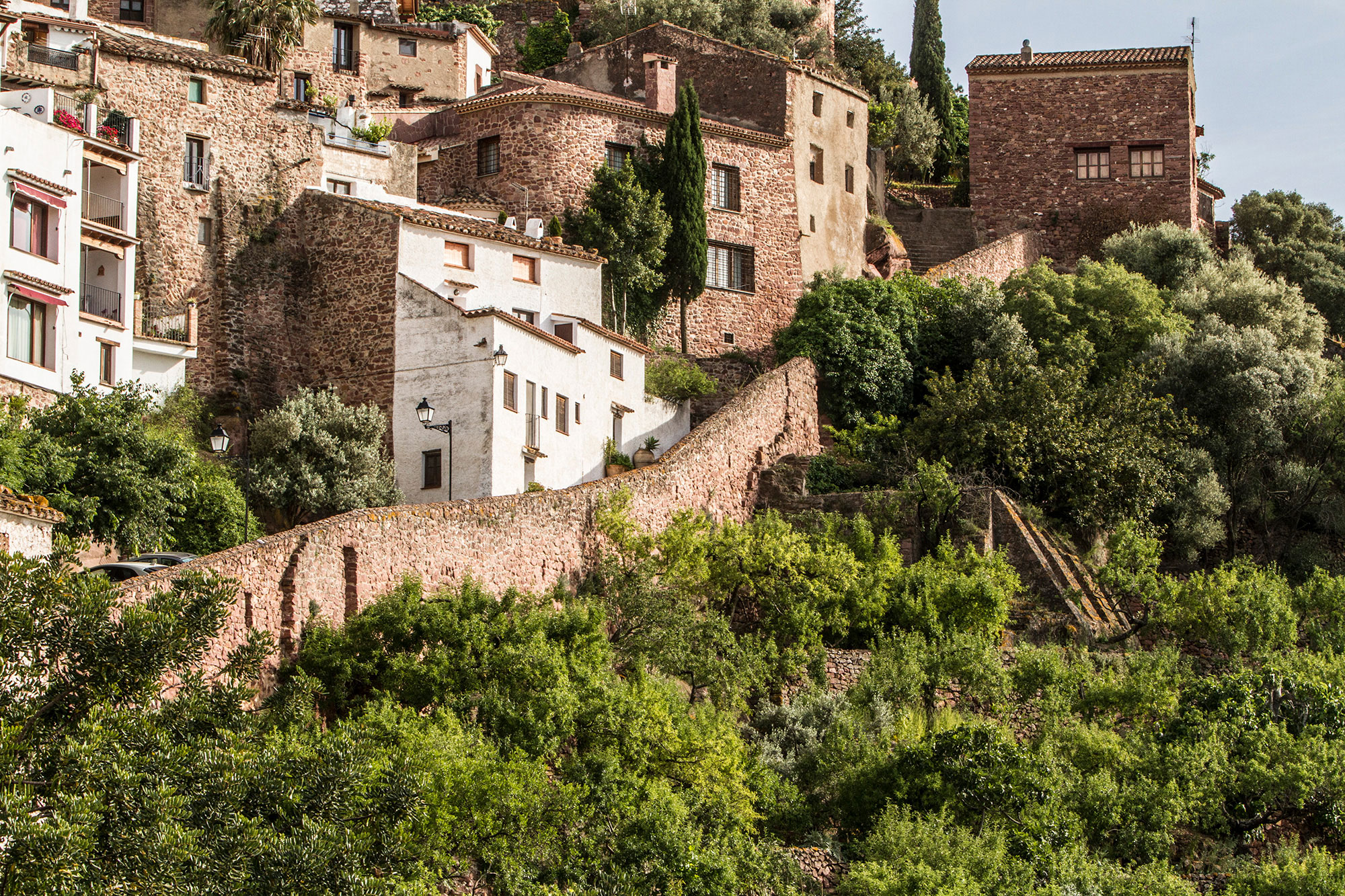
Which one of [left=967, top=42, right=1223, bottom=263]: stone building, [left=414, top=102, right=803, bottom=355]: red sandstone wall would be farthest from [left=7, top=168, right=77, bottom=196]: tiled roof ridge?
[left=967, top=42, right=1223, bottom=263]: stone building

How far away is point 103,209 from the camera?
48562 millimetres

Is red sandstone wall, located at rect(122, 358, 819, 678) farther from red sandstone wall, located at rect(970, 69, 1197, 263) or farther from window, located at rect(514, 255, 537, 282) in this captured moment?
red sandstone wall, located at rect(970, 69, 1197, 263)

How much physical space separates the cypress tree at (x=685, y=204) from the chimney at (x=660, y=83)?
7.35 ft

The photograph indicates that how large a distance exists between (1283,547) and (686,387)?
16574 mm

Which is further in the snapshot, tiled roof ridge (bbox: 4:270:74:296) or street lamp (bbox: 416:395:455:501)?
tiled roof ridge (bbox: 4:270:74:296)

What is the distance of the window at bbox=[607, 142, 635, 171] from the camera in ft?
199

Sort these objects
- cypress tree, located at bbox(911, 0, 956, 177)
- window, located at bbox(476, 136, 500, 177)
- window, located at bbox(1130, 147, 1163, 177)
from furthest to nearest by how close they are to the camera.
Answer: cypress tree, located at bbox(911, 0, 956, 177) < window, located at bbox(1130, 147, 1163, 177) < window, located at bbox(476, 136, 500, 177)

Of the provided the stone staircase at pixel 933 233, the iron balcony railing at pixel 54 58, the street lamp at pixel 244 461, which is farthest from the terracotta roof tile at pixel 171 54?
the stone staircase at pixel 933 233

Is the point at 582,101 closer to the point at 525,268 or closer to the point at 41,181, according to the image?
the point at 525,268

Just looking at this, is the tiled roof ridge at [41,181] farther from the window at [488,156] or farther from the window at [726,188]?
the window at [726,188]

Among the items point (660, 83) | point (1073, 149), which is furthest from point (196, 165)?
point (1073, 149)

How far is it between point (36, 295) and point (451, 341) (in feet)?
29.9

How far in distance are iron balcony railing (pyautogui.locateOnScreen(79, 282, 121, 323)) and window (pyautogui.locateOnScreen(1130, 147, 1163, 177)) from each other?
3874 cm

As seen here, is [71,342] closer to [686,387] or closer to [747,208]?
[686,387]
